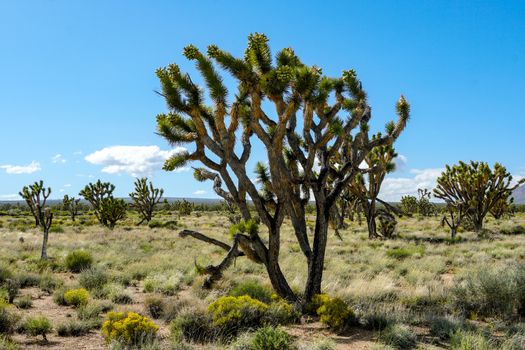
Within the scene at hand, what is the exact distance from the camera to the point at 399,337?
252 inches

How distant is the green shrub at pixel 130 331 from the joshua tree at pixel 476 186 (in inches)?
962

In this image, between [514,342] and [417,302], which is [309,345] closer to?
[514,342]

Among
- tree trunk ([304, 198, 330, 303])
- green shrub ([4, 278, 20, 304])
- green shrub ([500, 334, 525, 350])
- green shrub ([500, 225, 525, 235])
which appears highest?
tree trunk ([304, 198, 330, 303])

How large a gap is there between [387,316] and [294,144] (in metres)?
3.87

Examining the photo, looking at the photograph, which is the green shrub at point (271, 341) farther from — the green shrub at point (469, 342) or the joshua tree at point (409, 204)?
the joshua tree at point (409, 204)

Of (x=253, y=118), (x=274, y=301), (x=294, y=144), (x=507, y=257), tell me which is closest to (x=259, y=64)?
(x=253, y=118)

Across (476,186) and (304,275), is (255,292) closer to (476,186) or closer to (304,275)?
(304,275)

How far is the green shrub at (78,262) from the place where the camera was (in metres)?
13.5

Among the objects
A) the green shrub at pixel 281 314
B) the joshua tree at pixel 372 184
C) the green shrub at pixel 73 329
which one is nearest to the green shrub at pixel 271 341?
the green shrub at pixel 281 314

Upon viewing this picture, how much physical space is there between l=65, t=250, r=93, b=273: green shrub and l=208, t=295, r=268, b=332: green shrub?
7.80m

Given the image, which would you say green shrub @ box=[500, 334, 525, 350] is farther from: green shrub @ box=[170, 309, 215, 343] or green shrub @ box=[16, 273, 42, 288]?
green shrub @ box=[16, 273, 42, 288]

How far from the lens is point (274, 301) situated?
8344mm

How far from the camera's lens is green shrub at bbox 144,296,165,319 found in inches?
329

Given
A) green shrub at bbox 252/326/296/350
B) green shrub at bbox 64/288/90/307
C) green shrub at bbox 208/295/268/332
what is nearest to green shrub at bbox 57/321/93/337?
green shrub at bbox 64/288/90/307
